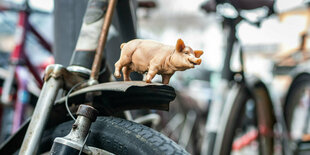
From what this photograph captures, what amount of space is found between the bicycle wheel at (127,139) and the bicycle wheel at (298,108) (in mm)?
1626

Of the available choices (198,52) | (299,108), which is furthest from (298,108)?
(198,52)

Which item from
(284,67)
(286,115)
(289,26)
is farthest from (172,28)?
(286,115)

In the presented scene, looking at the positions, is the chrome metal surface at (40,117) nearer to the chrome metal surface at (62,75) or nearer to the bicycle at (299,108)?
the chrome metal surface at (62,75)

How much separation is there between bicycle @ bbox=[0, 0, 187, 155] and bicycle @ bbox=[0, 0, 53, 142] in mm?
1064

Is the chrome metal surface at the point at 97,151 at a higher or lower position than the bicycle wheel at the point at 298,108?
higher

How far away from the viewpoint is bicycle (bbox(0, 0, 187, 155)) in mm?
474

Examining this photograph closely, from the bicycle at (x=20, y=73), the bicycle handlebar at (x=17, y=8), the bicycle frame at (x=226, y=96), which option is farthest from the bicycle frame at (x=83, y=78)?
the bicycle handlebar at (x=17, y=8)

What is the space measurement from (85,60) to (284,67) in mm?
3130

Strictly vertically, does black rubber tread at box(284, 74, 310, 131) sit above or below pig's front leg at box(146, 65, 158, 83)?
below

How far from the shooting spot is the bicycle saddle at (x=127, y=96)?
462mm

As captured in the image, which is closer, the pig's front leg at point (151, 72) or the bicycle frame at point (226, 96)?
the pig's front leg at point (151, 72)

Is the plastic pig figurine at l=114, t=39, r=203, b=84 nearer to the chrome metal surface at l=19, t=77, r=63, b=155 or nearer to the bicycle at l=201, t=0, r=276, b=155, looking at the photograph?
the chrome metal surface at l=19, t=77, r=63, b=155

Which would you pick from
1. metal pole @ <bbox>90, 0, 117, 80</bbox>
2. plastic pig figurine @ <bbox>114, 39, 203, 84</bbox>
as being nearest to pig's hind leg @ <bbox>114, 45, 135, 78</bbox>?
plastic pig figurine @ <bbox>114, 39, 203, 84</bbox>

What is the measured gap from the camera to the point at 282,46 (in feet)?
20.3
